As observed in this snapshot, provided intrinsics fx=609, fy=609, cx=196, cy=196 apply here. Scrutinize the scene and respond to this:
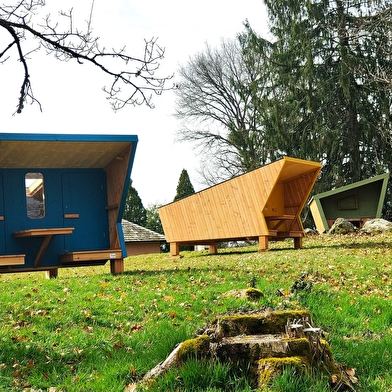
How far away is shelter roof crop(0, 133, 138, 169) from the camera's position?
11.8 meters

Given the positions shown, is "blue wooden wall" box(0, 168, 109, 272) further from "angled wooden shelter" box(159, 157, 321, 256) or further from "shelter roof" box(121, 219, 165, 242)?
"shelter roof" box(121, 219, 165, 242)

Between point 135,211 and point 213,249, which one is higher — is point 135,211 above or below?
above

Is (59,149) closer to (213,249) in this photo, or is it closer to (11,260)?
(11,260)

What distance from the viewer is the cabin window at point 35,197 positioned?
12914 mm

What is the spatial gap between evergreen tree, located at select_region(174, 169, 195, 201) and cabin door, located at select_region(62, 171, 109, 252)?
81.3 feet

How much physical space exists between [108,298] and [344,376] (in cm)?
460

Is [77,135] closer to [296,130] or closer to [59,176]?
[59,176]

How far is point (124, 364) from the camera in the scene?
199 inches

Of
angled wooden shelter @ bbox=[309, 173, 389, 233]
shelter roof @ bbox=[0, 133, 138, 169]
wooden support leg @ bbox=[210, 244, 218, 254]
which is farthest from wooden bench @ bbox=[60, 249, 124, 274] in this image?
angled wooden shelter @ bbox=[309, 173, 389, 233]

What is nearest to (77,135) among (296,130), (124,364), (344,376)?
(124,364)

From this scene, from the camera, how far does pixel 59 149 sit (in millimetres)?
12359

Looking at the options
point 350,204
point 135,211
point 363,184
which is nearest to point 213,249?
point 363,184

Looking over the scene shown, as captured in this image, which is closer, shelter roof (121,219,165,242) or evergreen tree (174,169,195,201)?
shelter roof (121,219,165,242)

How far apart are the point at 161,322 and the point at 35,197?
23.3 feet
